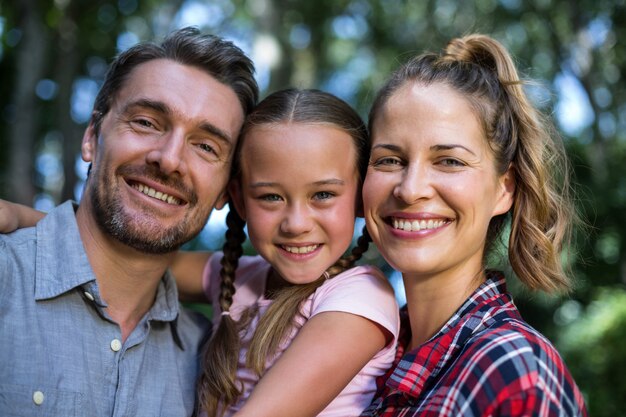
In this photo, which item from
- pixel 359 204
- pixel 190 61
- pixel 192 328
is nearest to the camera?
pixel 359 204

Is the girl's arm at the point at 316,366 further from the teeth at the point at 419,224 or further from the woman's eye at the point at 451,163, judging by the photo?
the woman's eye at the point at 451,163

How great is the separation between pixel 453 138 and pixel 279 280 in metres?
1.14

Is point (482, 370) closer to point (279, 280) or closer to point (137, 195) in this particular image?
point (279, 280)

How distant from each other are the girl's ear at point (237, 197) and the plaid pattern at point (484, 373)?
1063 mm

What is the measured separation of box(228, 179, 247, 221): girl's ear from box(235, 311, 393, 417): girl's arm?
0.72m

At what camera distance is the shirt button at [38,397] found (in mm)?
2541

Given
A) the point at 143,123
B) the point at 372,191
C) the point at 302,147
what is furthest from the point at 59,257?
the point at 372,191

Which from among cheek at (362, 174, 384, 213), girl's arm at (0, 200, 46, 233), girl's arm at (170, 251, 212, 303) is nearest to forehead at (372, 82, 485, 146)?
cheek at (362, 174, 384, 213)

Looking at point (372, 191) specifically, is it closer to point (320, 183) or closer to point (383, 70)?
point (320, 183)

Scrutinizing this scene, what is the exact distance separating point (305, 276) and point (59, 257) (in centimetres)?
102

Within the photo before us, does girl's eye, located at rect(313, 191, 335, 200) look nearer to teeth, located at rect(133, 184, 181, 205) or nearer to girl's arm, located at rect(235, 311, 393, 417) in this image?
girl's arm, located at rect(235, 311, 393, 417)

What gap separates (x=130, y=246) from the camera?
296 cm

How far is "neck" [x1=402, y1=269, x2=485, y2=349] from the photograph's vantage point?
102 inches

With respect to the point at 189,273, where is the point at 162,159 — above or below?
above
